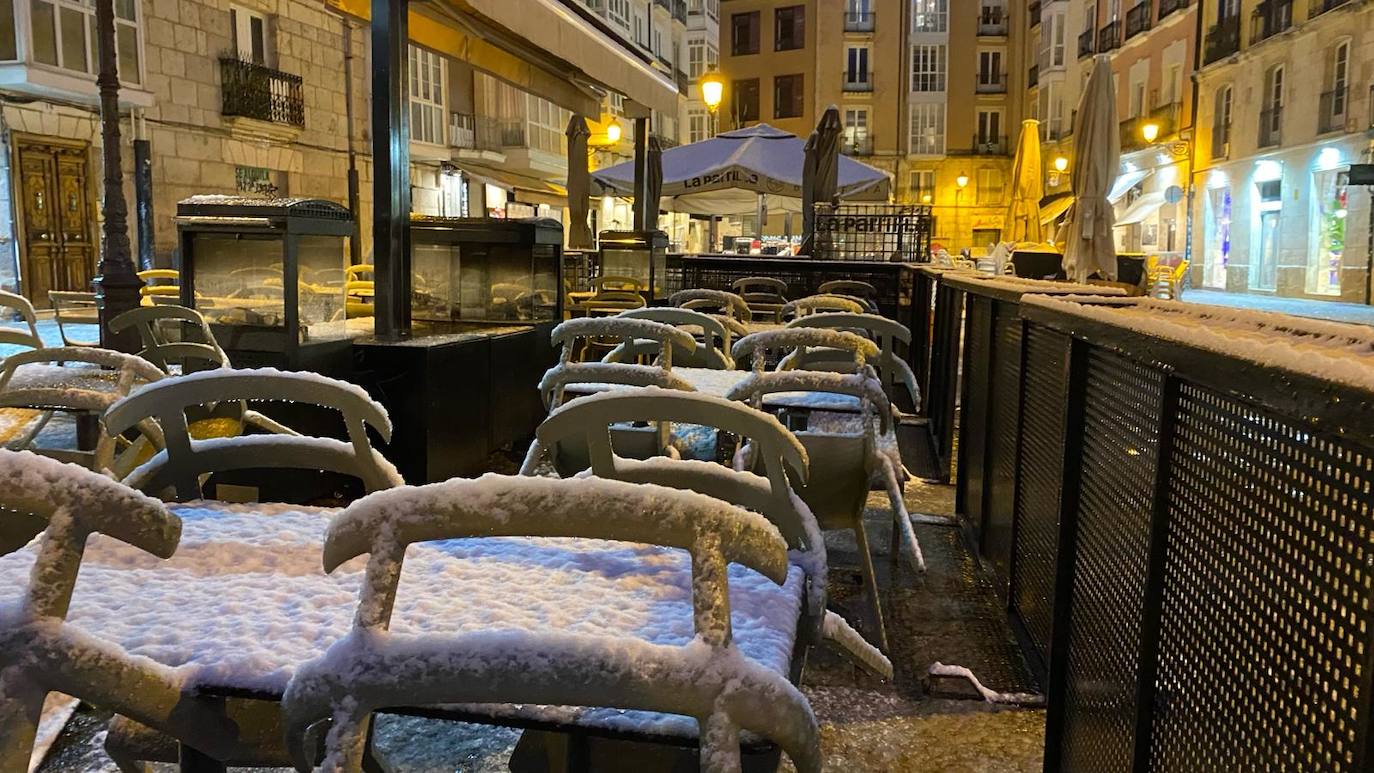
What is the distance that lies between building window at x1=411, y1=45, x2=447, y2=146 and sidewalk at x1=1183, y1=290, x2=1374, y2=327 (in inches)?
697

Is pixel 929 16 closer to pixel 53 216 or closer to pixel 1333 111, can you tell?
pixel 1333 111

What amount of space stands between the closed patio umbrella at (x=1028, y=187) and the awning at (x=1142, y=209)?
23.7 metres

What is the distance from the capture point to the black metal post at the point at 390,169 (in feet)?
17.5

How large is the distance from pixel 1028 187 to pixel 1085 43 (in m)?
31.2

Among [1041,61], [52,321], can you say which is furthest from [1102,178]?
[1041,61]

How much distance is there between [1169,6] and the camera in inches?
1401

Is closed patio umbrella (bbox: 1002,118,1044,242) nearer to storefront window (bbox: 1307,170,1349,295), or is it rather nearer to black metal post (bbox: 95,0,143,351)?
black metal post (bbox: 95,0,143,351)

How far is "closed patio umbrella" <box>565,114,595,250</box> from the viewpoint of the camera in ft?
45.3

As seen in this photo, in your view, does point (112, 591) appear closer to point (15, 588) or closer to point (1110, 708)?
point (15, 588)

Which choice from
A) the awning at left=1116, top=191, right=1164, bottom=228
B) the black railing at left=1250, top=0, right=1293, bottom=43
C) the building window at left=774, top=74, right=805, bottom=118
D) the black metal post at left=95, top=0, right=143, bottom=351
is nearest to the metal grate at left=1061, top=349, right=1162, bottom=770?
the black metal post at left=95, top=0, right=143, bottom=351


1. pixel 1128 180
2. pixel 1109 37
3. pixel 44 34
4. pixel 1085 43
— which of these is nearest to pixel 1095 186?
pixel 44 34

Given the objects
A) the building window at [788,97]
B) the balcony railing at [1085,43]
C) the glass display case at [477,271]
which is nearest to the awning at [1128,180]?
the balcony railing at [1085,43]

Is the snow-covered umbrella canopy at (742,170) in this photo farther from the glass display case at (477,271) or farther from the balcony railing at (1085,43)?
the balcony railing at (1085,43)

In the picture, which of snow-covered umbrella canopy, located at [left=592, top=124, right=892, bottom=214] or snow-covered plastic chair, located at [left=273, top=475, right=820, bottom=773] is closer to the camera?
snow-covered plastic chair, located at [left=273, top=475, right=820, bottom=773]
